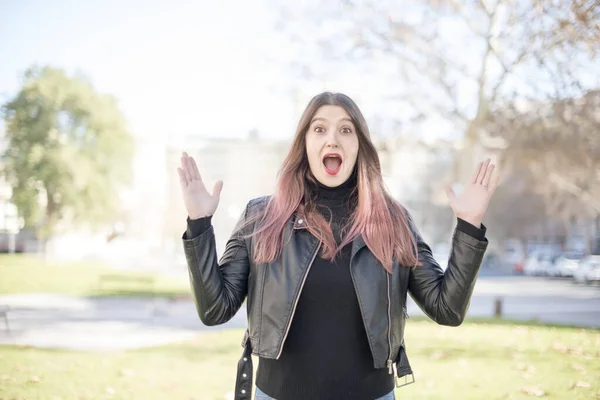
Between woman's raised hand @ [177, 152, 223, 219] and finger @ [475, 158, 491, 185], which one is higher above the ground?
finger @ [475, 158, 491, 185]

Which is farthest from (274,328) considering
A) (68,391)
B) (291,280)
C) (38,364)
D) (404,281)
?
(38,364)

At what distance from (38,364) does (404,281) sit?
6548 millimetres

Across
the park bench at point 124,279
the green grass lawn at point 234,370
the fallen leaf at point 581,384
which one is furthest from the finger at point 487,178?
the park bench at point 124,279

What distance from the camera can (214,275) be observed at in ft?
7.84

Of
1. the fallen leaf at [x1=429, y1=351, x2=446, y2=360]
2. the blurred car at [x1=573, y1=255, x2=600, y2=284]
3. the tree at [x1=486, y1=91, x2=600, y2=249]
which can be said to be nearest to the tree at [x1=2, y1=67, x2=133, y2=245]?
the tree at [x1=486, y1=91, x2=600, y2=249]

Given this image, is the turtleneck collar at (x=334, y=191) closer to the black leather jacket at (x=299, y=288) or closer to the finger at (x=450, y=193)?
the black leather jacket at (x=299, y=288)

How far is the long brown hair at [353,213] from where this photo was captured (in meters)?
2.47

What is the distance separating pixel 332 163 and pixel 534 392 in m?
4.82

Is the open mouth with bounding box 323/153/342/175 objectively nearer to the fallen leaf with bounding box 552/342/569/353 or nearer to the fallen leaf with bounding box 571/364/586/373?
the fallen leaf with bounding box 571/364/586/373

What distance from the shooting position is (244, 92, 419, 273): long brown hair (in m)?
2.47

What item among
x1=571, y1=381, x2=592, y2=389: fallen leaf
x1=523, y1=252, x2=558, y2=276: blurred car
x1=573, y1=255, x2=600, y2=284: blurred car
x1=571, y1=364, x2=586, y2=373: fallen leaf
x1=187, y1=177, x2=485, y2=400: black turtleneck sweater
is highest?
x1=187, y1=177, x2=485, y2=400: black turtleneck sweater

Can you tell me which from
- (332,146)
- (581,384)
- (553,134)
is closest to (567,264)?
(553,134)

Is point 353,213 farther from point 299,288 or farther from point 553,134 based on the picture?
point 553,134

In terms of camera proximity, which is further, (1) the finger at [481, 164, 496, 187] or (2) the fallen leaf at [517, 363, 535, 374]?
(2) the fallen leaf at [517, 363, 535, 374]
